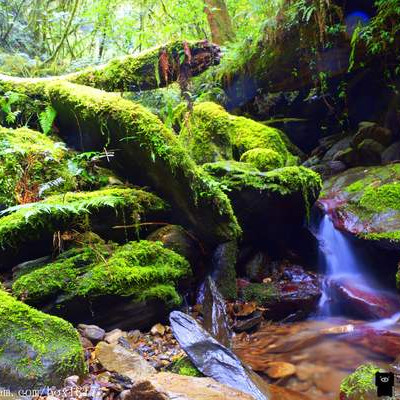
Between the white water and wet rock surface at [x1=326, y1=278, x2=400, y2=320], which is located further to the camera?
the white water

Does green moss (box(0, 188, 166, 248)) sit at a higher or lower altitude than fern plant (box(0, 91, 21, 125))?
lower

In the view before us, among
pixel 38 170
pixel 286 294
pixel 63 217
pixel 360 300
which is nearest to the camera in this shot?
pixel 63 217

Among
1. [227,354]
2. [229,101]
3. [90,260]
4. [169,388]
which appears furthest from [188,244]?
[229,101]

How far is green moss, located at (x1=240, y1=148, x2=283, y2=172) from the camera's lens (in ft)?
21.2

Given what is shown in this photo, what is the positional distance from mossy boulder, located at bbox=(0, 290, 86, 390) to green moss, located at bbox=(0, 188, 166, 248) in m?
1.02

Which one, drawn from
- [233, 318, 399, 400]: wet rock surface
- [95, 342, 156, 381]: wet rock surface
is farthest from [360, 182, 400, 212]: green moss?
[95, 342, 156, 381]: wet rock surface

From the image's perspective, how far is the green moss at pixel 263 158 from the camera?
21.2 ft

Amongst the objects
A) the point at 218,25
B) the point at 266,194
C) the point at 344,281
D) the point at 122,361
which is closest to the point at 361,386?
the point at 122,361

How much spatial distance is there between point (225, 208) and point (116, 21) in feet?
25.7

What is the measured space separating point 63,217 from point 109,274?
835mm

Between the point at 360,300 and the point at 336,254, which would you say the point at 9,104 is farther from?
the point at 360,300

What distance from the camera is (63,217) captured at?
3744 mm

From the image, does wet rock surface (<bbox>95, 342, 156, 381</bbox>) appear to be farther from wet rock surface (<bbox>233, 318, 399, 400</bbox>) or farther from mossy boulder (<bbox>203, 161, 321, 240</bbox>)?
mossy boulder (<bbox>203, 161, 321, 240</bbox>)

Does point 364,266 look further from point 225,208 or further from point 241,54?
point 241,54
